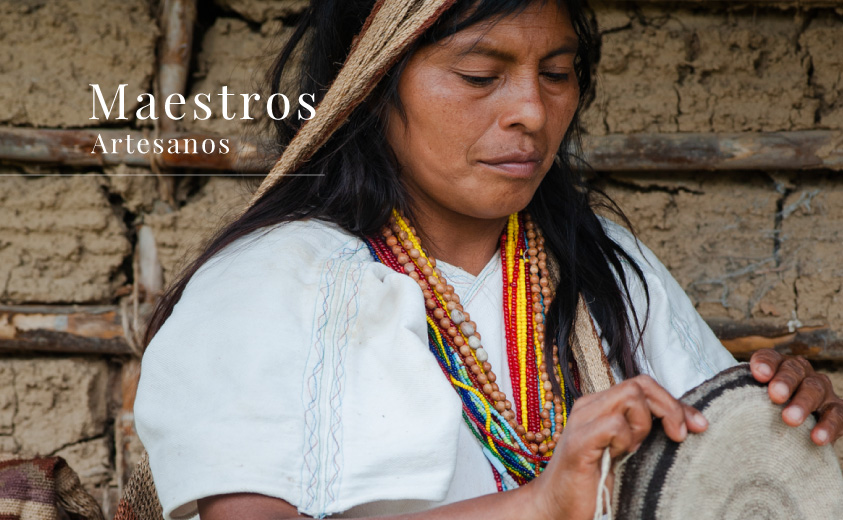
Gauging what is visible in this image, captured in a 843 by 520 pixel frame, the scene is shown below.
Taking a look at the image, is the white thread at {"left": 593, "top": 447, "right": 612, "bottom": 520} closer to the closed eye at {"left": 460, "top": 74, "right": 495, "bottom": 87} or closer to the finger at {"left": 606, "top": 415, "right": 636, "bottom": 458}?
the finger at {"left": 606, "top": 415, "right": 636, "bottom": 458}

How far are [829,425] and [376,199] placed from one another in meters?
0.87

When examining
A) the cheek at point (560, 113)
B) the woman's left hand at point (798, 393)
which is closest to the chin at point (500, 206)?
the cheek at point (560, 113)

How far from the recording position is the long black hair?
172 cm

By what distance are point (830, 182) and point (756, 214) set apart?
9.1 inches

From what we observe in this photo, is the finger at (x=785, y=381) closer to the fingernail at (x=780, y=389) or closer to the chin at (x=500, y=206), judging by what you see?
the fingernail at (x=780, y=389)

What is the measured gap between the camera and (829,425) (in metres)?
1.40

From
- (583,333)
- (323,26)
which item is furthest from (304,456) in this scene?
(323,26)

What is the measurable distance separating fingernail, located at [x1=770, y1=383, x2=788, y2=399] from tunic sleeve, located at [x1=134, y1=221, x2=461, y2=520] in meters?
0.46

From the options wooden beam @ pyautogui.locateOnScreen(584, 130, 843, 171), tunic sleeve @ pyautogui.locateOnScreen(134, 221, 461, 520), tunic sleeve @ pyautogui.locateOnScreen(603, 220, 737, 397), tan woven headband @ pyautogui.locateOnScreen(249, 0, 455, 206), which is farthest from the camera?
wooden beam @ pyautogui.locateOnScreen(584, 130, 843, 171)

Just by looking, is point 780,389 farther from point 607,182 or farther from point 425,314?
point 607,182

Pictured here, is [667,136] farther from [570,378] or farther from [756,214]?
[570,378]

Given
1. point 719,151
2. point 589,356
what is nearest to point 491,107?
point 589,356

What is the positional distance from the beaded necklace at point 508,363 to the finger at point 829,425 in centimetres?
47

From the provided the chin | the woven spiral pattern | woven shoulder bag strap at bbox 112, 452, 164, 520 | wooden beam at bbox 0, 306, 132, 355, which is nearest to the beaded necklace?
the chin
